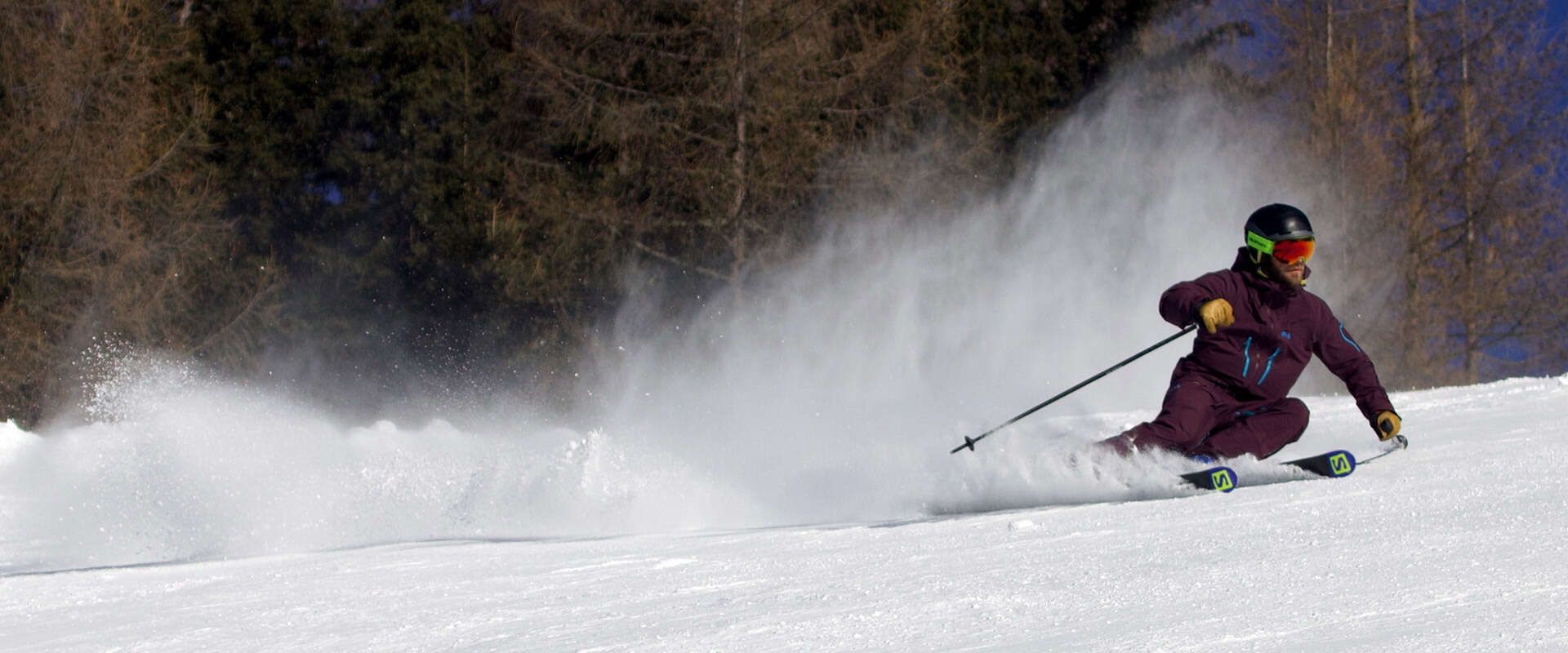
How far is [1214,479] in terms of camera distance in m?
5.17

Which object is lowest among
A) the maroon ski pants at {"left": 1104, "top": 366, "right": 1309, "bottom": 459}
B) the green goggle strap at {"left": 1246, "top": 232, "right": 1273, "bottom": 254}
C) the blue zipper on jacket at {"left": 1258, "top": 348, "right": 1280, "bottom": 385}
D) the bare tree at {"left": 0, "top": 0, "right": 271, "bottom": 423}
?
the maroon ski pants at {"left": 1104, "top": 366, "right": 1309, "bottom": 459}

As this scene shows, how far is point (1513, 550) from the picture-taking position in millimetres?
3432

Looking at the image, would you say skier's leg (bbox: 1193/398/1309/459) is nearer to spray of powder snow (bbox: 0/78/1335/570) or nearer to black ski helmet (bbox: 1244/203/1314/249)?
spray of powder snow (bbox: 0/78/1335/570)

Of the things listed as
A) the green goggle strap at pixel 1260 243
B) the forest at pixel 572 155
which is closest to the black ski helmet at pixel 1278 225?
the green goggle strap at pixel 1260 243

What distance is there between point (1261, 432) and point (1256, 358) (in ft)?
0.93

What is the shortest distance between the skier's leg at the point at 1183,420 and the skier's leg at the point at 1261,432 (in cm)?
6

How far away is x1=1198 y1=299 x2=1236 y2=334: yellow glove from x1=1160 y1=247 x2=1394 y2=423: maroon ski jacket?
28 centimetres

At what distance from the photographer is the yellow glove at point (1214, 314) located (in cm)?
543

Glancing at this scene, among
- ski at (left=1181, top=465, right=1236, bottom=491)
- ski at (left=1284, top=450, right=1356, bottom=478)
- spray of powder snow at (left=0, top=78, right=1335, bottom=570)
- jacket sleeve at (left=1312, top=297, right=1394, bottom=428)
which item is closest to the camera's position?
ski at (left=1181, top=465, right=1236, bottom=491)

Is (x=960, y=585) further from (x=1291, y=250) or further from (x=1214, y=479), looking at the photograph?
(x=1291, y=250)

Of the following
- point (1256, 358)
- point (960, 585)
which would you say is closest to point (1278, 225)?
point (1256, 358)

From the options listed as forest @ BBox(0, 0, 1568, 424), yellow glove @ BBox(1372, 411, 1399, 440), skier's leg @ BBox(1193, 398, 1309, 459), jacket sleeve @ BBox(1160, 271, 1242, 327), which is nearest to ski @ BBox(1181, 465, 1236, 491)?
skier's leg @ BBox(1193, 398, 1309, 459)

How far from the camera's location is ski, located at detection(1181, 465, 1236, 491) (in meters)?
5.15

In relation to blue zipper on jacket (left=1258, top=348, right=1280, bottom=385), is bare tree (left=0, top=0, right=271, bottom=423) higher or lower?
higher
